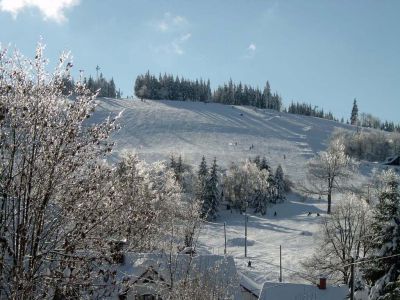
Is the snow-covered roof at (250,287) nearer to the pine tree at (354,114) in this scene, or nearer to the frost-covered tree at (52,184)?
the frost-covered tree at (52,184)

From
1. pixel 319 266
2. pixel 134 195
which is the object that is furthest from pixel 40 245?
pixel 319 266

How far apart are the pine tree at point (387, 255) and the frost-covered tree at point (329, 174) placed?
3996 centimetres

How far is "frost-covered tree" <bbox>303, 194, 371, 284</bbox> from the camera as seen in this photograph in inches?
1491

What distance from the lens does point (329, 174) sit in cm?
7556

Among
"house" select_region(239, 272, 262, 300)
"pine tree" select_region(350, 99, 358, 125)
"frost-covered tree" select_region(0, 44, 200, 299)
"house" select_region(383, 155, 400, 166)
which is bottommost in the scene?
"house" select_region(239, 272, 262, 300)

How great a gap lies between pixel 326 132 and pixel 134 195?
480 feet

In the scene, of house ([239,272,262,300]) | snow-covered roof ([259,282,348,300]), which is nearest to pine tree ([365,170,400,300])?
snow-covered roof ([259,282,348,300])

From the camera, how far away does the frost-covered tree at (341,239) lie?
37.9 metres

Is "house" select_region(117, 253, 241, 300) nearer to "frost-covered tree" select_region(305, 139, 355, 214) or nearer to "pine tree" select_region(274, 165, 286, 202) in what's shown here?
"frost-covered tree" select_region(305, 139, 355, 214)

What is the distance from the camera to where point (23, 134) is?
18.9 feet

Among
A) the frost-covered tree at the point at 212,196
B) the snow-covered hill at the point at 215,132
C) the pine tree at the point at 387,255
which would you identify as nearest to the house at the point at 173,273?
the pine tree at the point at 387,255

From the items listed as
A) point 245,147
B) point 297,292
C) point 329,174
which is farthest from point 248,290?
point 245,147

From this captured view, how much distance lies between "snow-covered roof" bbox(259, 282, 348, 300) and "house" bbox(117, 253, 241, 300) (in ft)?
7.14

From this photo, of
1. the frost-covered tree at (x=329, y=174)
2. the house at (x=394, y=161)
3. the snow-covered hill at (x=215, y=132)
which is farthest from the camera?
the house at (x=394, y=161)
